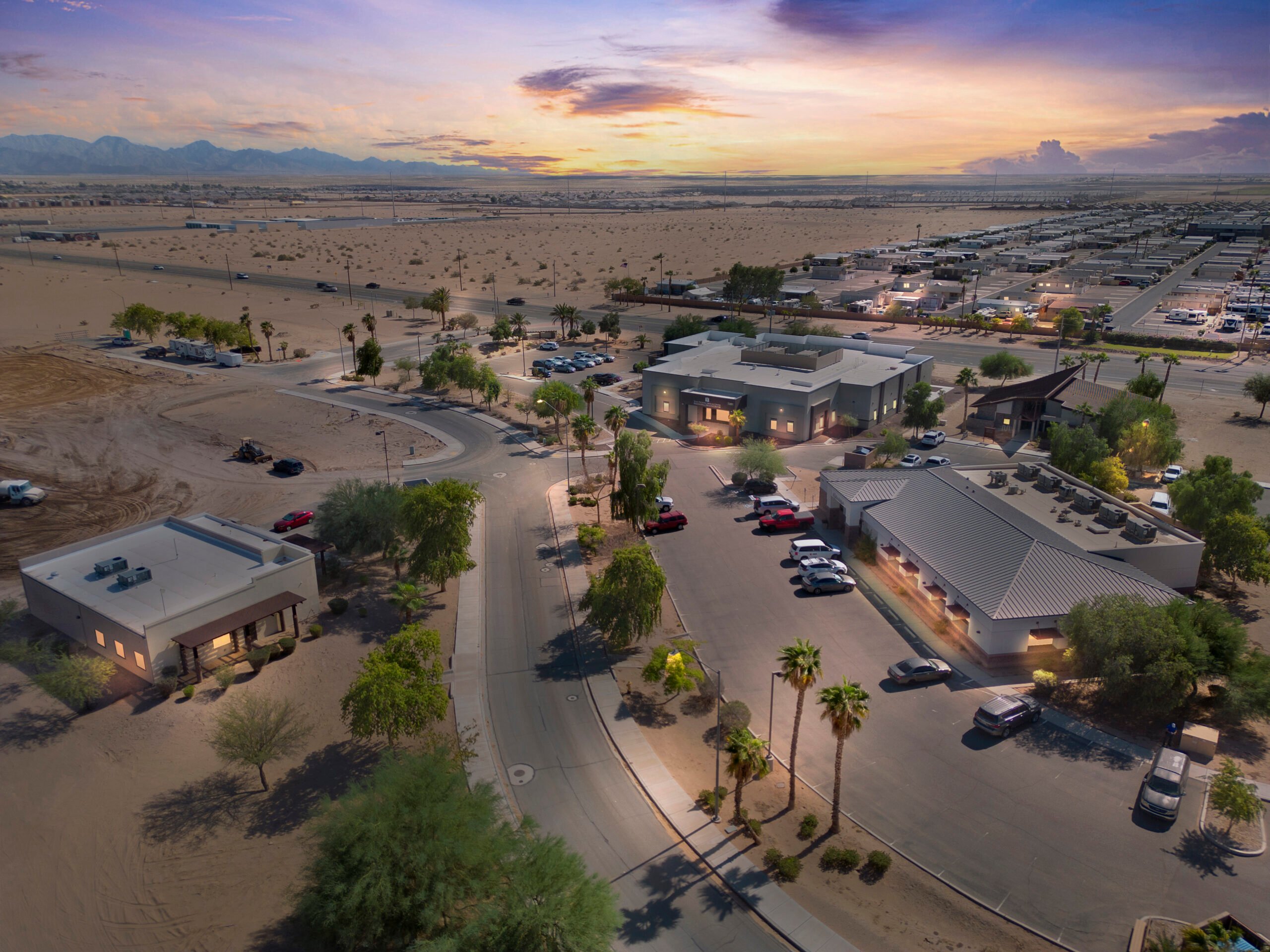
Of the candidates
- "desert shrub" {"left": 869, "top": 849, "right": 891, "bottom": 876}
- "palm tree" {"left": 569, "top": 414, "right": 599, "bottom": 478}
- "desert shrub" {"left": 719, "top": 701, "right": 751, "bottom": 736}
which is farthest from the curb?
"palm tree" {"left": 569, "top": 414, "right": 599, "bottom": 478}

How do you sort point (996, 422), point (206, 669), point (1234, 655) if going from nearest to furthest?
point (1234, 655) → point (206, 669) → point (996, 422)

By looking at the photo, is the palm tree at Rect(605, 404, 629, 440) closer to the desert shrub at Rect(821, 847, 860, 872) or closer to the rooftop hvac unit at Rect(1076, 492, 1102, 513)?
the rooftop hvac unit at Rect(1076, 492, 1102, 513)

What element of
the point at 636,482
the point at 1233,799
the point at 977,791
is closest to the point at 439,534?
the point at 636,482

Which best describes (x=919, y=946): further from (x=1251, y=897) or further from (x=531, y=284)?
(x=531, y=284)

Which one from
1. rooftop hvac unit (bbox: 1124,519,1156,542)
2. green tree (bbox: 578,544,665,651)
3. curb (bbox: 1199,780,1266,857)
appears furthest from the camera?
rooftop hvac unit (bbox: 1124,519,1156,542)

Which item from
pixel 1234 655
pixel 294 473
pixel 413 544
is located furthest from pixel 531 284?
pixel 1234 655

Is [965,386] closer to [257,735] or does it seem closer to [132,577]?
[257,735]
